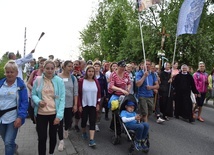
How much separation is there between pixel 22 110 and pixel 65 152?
154cm

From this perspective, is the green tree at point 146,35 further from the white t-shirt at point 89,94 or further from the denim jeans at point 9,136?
the denim jeans at point 9,136

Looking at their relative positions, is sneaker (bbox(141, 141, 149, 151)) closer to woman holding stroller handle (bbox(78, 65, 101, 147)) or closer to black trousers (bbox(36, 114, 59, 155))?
woman holding stroller handle (bbox(78, 65, 101, 147))

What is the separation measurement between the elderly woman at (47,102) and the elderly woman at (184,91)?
5.32 m

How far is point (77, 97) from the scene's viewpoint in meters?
5.12

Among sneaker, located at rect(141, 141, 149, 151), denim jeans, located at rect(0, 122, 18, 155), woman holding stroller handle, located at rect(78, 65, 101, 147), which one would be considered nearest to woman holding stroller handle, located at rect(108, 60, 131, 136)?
woman holding stroller handle, located at rect(78, 65, 101, 147)

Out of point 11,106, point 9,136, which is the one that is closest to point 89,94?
point 11,106

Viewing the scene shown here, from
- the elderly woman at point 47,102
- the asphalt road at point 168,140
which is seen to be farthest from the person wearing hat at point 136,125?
the elderly woman at point 47,102

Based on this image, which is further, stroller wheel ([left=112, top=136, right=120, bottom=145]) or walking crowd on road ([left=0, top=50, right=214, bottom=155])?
stroller wheel ([left=112, top=136, right=120, bottom=145])

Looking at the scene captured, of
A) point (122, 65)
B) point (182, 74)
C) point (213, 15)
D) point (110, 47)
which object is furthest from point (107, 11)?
point (122, 65)

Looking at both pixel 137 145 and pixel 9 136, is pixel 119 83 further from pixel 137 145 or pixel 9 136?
pixel 9 136

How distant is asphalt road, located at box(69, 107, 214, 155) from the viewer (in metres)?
5.00

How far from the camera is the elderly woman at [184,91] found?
7941 millimetres

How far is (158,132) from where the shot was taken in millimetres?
6570

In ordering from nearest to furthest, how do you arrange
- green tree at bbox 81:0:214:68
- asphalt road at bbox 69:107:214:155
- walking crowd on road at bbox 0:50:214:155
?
walking crowd on road at bbox 0:50:214:155 → asphalt road at bbox 69:107:214:155 → green tree at bbox 81:0:214:68
